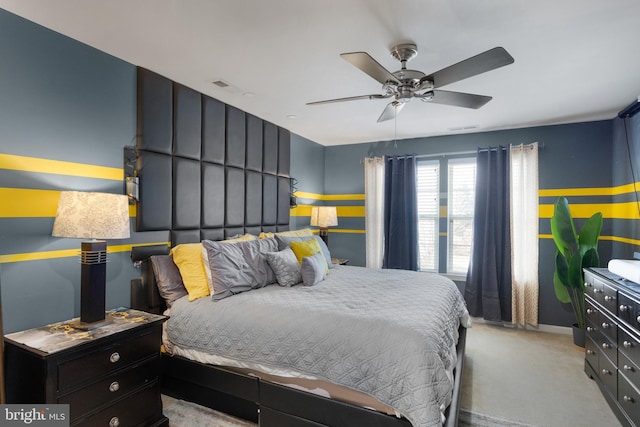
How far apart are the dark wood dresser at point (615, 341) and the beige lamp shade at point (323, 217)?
291cm

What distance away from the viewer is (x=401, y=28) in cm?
206

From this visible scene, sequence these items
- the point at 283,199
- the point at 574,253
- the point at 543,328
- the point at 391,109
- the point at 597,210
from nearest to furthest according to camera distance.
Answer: the point at 391,109, the point at 574,253, the point at 597,210, the point at 543,328, the point at 283,199

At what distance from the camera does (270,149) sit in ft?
13.3

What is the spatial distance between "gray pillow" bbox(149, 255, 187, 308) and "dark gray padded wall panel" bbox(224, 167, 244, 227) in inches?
33.0

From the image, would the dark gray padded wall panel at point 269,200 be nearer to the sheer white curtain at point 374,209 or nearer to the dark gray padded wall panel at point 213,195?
the dark gray padded wall panel at point 213,195

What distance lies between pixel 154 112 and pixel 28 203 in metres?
1.11

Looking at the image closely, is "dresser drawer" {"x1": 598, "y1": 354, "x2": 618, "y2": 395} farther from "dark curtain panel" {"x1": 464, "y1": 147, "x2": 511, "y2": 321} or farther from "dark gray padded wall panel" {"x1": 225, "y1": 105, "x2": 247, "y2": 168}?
"dark gray padded wall panel" {"x1": 225, "y1": 105, "x2": 247, "y2": 168}

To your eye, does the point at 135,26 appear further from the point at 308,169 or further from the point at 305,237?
the point at 308,169

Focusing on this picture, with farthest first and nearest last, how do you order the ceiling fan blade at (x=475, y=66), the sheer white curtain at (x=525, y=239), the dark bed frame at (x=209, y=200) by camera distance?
the sheer white curtain at (x=525, y=239), the dark bed frame at (x=209, y=200), the ceiling fan blade at (x=475, y=66)

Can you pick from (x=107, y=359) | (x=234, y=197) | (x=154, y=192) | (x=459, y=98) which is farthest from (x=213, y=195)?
(x=459, y=98)

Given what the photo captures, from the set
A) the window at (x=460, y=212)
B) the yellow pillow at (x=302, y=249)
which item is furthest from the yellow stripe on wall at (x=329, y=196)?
the yellow pillow at (x=302, y=249)

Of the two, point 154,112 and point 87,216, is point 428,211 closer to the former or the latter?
point 154,112

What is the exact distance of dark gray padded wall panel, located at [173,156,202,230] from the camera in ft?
9.29

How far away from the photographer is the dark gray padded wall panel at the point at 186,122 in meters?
2.84
